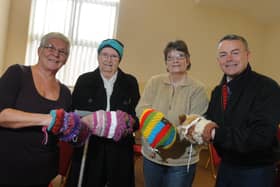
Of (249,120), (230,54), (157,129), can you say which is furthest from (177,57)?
(249,120)

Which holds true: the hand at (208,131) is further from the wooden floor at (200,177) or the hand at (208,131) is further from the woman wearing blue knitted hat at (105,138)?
the wooden floor at (200,177)

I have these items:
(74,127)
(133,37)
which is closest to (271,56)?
(133,37)

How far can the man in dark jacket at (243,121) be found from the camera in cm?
109

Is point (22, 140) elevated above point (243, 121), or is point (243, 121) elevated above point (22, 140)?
point (243, 121)

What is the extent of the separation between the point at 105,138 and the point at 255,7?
12.3 feet

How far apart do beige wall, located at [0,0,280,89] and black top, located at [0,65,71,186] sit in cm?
314

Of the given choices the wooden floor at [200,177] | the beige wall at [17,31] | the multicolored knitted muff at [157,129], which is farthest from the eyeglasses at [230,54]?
the beige wall at [17,31]

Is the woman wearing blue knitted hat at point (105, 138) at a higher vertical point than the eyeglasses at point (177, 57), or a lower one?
lower

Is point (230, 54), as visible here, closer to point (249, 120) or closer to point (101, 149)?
point (249, 120)

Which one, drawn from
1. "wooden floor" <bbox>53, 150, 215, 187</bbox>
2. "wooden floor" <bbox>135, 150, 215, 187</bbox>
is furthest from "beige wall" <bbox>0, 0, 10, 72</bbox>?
"wooden floor" <bbox>135, 150, 215, 187</bbox>

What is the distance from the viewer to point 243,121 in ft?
3.92

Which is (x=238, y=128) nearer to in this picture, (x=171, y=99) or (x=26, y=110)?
(x=171, y=99)

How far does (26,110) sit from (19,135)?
12 centimetres

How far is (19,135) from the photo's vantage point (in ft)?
3.97
